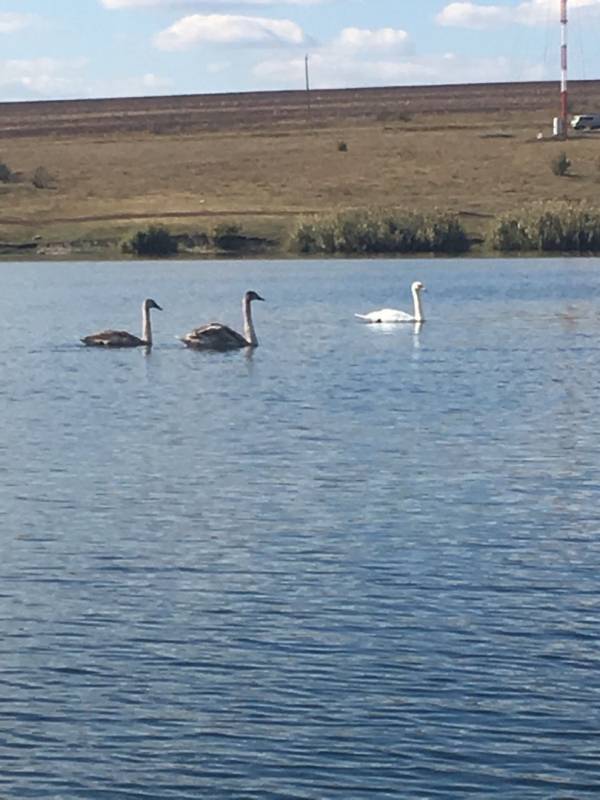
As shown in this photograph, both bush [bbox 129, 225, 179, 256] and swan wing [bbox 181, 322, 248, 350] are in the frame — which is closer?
swan wing [bbox 181, 322, 248, 350]

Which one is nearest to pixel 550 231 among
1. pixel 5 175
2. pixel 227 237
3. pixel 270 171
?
pixel 227 237

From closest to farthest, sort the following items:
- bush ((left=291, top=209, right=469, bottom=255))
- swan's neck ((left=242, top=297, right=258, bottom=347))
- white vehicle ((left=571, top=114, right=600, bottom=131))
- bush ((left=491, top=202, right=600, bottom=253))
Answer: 1. swan's neck ((left=242, top=297, right=258, bottom=347))
2. bush ((left=491, top=202, right=600, bottom=253))
3. bush ((left=291, top=209, right=469, bottom=255))
4. white vehicle ((left=571, top=114, right=600, bottom=131))

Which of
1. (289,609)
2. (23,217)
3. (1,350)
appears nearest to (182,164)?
(23,217)

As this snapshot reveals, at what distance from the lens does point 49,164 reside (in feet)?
254

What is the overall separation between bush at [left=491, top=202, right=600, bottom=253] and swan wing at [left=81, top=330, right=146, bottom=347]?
24.8 m

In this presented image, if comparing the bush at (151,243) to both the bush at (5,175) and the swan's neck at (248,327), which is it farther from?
the swan's neck at (248,327)

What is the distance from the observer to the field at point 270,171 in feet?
195

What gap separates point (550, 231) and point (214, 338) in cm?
2515

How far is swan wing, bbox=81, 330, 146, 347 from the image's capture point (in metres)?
29.8

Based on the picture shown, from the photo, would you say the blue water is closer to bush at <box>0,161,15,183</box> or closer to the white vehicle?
bush at <box>0,161,15,183</box>

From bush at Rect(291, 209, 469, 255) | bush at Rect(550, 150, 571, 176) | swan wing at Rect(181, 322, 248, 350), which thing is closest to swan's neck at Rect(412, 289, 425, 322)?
swan wing at Rect(181, 322, 248, 350)

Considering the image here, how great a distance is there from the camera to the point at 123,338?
97.8 ft

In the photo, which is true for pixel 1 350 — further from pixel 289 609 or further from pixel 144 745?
pixel 144 745

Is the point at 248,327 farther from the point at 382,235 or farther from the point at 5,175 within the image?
the point at 5,175
